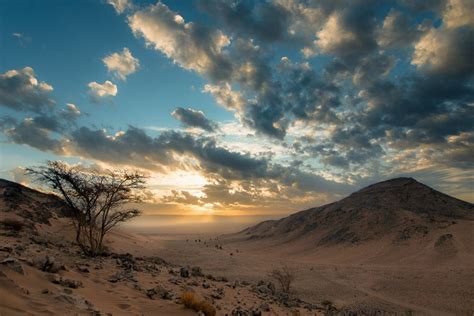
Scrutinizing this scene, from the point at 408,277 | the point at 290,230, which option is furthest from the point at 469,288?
the point at 290,230

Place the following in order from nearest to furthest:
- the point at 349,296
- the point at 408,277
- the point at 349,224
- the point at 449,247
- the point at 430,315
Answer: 1. the point at 430,315
2. the point at 349,296
3. the point at 408,277
4. the point at 449,247
5. the point at 349,224

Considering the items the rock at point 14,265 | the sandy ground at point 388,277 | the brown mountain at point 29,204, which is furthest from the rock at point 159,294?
the brown mountain at point 29,204

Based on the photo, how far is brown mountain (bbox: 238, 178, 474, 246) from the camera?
5566cm

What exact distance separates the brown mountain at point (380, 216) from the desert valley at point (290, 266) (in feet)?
0.92

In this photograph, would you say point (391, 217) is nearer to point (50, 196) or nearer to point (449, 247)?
point (449, 247)

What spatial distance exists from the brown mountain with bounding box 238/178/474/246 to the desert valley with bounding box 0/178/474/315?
A: 11.1 inches

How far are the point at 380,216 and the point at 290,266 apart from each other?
95.8 ft

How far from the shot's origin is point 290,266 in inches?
1607

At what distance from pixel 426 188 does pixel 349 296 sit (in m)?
61.3

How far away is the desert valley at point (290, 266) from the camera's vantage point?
11.0m

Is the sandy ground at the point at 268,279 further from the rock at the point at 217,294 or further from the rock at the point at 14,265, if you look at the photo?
the rock at the point at 217,294

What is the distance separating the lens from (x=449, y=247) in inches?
1722

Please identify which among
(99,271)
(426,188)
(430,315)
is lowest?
(430,315)

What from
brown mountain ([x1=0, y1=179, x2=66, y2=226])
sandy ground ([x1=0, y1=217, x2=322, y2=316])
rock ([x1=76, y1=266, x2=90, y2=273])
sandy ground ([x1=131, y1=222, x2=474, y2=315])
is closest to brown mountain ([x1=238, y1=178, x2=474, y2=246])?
sandy ground ([x1=131, y1=222, x2=474, y2=315])
